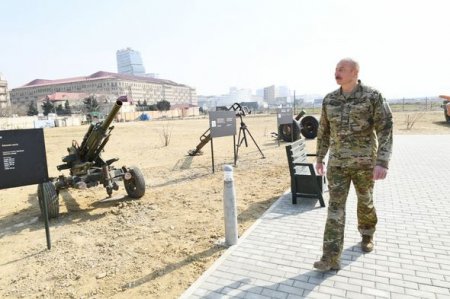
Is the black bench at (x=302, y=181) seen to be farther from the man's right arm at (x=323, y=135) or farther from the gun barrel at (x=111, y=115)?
the gun barrel at (x=111, y=115)

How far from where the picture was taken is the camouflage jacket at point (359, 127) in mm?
3117

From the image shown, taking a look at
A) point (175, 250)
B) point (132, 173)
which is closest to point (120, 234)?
point (175, 250)

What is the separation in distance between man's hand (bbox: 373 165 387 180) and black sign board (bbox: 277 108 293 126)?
10259 mm

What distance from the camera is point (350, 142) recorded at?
10.6 feet

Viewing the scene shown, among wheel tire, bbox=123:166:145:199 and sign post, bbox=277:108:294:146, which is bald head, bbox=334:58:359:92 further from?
sign post, bbox=277:108:294:146

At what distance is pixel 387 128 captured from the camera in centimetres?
312

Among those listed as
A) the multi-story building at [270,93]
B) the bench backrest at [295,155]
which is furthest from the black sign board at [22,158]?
the multi-story building at [270,93]

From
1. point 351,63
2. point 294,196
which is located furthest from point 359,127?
point 294,196

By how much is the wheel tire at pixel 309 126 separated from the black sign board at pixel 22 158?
1293 cm

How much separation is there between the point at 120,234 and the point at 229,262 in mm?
2093

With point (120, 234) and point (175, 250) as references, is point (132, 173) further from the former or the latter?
point (175, 250)

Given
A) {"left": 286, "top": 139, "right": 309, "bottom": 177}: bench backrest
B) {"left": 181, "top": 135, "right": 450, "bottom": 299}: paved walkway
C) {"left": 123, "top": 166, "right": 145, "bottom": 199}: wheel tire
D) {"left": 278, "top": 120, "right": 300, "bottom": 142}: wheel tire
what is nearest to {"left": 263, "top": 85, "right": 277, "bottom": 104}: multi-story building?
{"left": 278, "top": 120, "right": 300, "bottom": 142}: wheel tire

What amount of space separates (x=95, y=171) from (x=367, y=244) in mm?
4994

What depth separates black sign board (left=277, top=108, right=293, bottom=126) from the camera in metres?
13.5
